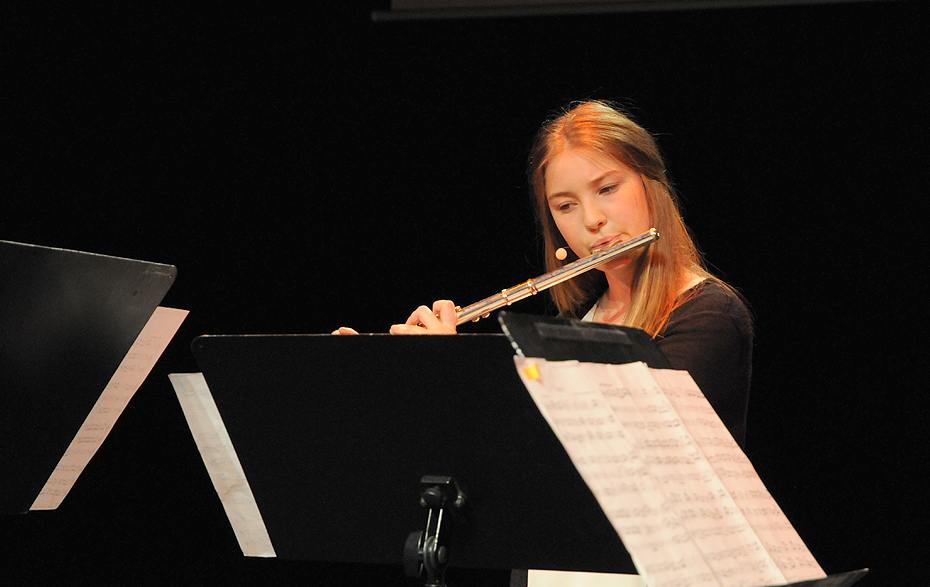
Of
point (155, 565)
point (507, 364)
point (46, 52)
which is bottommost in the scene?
point (155, 565)

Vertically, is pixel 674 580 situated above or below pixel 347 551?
above

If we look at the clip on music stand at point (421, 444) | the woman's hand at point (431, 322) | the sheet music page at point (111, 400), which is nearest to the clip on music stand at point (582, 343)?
the clip on music stand at point (421, 444)

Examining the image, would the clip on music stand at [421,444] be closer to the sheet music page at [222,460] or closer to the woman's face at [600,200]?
the sheet music page at [222,460]

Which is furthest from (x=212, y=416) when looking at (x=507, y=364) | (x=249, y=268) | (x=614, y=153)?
(x=249, y=268)

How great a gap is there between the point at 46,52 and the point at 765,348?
2295mm

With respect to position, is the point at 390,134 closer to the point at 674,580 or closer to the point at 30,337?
the point at 30,337

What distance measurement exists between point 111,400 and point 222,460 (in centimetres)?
20

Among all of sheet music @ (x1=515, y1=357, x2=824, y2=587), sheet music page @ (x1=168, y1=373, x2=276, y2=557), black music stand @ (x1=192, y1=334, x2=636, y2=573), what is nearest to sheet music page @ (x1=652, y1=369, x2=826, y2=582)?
sheet music @ (x1=515, y1=357, x2=824, y2=587)

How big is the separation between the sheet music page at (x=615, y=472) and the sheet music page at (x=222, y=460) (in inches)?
20.6

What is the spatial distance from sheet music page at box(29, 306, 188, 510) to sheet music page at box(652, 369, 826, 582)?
688 mm

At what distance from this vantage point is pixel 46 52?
97.8 inches

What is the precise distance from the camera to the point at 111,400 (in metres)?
1.18

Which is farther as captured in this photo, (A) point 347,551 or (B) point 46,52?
(B) point 46,52

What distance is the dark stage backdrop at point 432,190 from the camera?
2.24 metres
